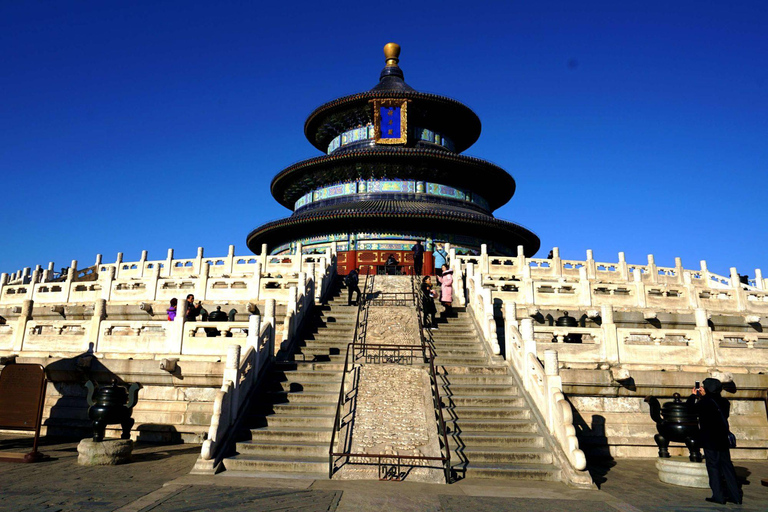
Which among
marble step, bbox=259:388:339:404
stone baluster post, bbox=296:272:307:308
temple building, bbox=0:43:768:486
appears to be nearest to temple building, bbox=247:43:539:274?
temple building, bbox=0:43:768:486

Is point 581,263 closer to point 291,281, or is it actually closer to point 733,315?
point 733,315

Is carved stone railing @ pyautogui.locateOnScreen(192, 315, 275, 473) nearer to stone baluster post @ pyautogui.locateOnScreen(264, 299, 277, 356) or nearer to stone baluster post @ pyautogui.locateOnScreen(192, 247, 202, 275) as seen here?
stone baluster post @ pyautogui.locateOnScreen(264, 299, 277, 356)

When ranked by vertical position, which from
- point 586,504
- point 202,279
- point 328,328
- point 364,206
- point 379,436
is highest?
point 364,206

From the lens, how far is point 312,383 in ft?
37.9

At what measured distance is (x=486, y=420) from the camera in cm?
1043

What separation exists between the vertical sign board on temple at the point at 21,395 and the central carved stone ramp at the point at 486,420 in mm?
7679

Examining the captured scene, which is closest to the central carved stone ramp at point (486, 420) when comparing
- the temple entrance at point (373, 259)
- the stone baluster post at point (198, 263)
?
the stone baluster post at point (198, 263)

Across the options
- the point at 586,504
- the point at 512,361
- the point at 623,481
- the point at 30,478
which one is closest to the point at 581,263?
the point at 512,361

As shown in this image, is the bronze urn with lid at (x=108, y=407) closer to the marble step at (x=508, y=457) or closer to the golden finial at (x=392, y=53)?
the marble step at (x=508, y=457)

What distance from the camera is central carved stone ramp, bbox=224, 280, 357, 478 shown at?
29.4 ft

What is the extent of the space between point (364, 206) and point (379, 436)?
75.1 feet

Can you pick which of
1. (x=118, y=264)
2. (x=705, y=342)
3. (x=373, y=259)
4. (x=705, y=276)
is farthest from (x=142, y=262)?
(x=705, y=276)

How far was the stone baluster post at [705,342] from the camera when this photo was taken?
12.1 metres

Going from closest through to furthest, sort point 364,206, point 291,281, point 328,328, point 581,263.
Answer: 1. point 328,328
2. point 291,281
3. point 581,263
4. point 364,206
